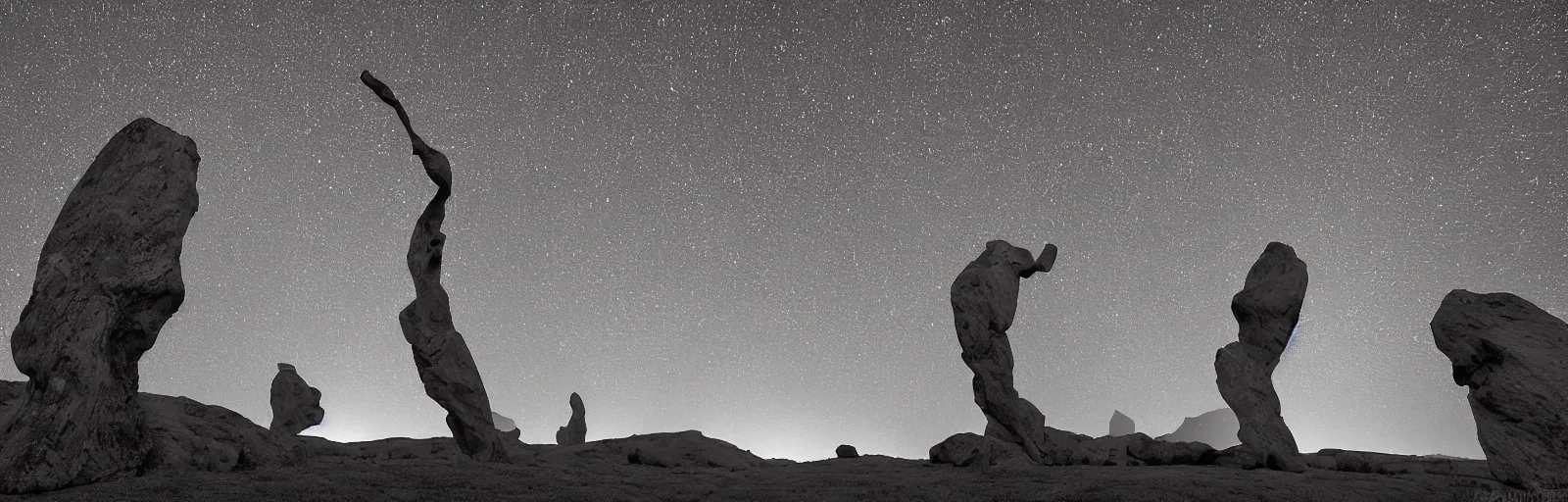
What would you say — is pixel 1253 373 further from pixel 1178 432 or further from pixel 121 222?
pixel 1178 432

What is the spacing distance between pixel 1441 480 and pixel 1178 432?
237ft

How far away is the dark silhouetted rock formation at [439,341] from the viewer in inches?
996

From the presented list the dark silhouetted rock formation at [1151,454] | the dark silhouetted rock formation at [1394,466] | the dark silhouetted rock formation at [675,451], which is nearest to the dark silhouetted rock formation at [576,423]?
the dark silhouetted rock formation at [675,451]

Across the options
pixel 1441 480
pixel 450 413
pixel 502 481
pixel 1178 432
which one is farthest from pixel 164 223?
pixel 1178 432

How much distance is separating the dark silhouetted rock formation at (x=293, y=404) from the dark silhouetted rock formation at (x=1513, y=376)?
119 feet

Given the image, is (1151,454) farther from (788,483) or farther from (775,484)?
(775,484)

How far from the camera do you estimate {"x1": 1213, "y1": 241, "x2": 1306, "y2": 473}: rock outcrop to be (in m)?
25.3

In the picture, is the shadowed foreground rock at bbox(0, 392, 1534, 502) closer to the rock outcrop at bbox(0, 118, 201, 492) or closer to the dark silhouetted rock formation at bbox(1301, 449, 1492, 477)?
the dark silhouetted rock formation at bbox(1301, 449, 1492, 477)

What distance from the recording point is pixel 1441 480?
20.8 m

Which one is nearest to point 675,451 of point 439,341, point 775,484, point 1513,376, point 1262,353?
point 439,341

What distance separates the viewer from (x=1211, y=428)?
86.2m

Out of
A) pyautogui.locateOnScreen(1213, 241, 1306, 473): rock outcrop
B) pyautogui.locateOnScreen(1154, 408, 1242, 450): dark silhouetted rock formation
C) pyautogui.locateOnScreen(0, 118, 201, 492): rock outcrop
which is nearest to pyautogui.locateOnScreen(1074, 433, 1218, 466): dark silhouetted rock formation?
pyautogui.locateOnScreen(1213, 241, 1306, 473): rock outcrop

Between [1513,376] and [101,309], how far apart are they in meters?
→ 26.2

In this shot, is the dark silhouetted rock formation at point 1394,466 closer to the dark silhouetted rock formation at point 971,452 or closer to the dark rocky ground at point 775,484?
the dark rocky ground at point 775,484
